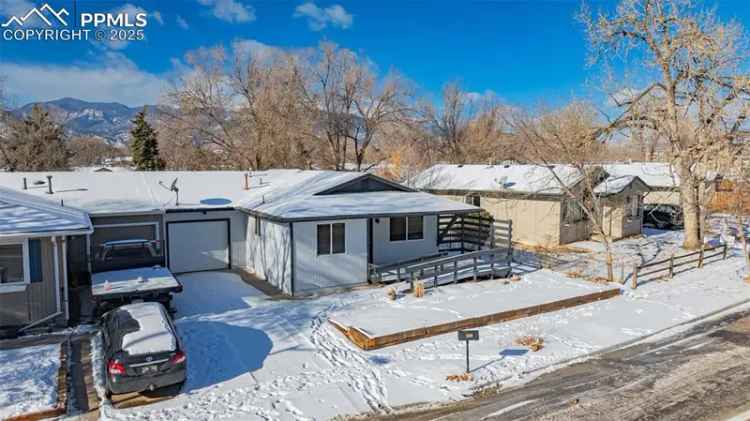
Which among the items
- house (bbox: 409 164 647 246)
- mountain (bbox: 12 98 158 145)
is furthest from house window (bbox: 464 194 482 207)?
mountain (bbox: 12 98 158 145)

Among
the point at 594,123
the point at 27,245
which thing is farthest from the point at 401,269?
the point at 594,123

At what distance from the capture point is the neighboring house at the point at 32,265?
1092 centimetres

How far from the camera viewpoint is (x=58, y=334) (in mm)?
10992

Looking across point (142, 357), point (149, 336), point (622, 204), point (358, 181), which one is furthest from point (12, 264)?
point (622, 204)

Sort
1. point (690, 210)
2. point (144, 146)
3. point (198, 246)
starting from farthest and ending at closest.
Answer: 1. point (144, 146)
2. point (690, 210)
3. point (198, 246)

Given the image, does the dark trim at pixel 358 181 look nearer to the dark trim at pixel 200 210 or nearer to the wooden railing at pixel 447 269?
the wooden railing at pixel 447 269

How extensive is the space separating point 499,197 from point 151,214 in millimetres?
17092

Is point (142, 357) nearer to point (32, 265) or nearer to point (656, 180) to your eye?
point (32, 265)

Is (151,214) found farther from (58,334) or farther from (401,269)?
(401,269)

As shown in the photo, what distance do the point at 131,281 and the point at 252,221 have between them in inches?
207

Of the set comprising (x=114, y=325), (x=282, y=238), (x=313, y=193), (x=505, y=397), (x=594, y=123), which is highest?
(x=594, y=123)

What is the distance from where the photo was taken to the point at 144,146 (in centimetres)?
4334

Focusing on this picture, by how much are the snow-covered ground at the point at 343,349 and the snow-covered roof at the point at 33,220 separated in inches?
131

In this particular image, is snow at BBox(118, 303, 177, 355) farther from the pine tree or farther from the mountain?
the mountain
